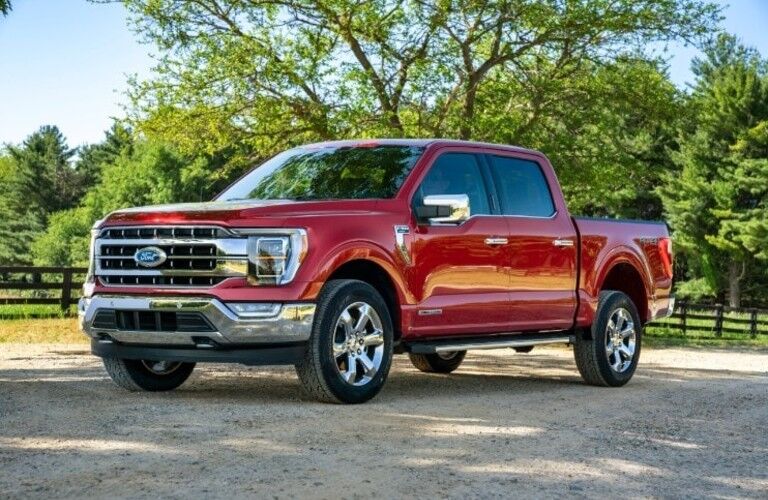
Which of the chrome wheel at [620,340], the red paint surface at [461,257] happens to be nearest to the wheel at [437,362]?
the chrome wheel at [620,340]

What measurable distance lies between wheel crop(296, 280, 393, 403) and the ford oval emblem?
1.16 meters

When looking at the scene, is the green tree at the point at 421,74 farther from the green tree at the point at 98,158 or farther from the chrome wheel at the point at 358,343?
the green tree at the point at 98,158

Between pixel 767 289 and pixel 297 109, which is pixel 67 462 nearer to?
pixel 297 109

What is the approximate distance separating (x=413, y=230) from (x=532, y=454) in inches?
109

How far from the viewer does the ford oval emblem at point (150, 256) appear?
28.0 feet

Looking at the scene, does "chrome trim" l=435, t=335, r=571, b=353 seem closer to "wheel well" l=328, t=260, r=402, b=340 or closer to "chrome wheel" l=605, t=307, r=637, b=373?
"wheel well" l=328, t=260, r=402, b=340

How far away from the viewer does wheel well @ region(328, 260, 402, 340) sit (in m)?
8.95

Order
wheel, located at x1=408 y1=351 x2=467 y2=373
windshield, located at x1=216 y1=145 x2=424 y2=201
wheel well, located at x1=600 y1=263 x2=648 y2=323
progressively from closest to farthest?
windshield, located at x1=216 y1=145 x2=424 y2=201, wheel well, located at x1=600 y1=263 x2=648 y2=323, wheel, located at x1=408 y1=351 x2=467 y2=373

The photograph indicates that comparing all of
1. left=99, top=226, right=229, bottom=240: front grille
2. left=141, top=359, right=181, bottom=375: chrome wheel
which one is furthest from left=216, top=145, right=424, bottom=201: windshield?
left=141, top=359, right=181, bottom=375: chrome wheel

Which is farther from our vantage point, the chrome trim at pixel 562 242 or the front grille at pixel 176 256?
the chrome trim at pixel 562 242

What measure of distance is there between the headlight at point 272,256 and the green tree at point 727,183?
4938cm

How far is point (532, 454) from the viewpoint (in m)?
6.82

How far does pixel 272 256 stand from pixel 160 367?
7.14 feet

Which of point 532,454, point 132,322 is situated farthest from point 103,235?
point 532,454
